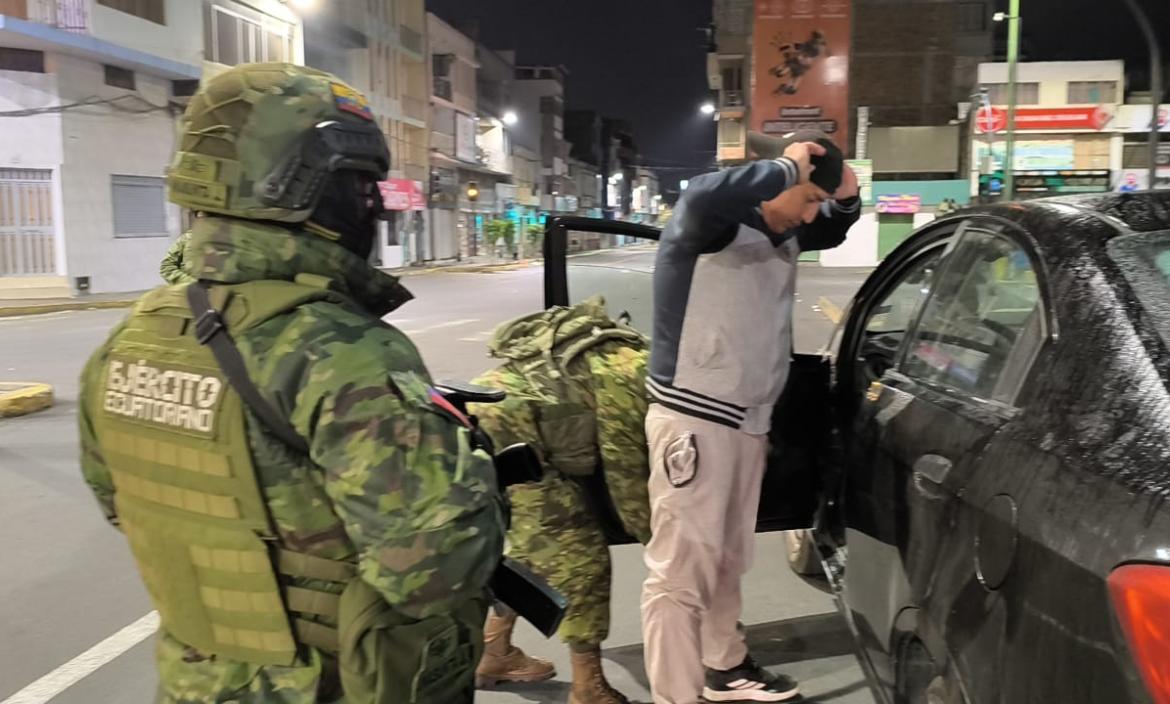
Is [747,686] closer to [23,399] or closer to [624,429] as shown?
[624,429]

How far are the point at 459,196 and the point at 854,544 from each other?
42.7 m

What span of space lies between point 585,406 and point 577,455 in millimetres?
153

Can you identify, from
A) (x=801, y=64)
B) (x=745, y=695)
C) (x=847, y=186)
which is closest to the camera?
(x=847, y=186)

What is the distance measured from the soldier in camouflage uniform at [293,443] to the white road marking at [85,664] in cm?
214

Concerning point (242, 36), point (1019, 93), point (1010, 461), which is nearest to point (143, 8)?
point (242, 36)

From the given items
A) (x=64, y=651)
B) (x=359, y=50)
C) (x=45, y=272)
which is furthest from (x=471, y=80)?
(x=64, y=651)

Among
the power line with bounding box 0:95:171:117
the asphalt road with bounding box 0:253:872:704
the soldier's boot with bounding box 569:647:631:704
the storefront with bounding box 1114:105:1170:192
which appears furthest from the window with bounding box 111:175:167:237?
the storefront with bounding box 1114:105:1170:192

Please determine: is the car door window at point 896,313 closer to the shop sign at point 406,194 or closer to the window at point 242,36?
the window at point 242,36

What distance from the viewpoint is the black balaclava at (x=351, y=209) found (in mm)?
1495

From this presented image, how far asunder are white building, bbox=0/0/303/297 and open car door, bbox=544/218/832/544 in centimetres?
1551

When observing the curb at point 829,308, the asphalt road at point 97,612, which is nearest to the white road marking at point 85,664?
the asphalt road at point 97,612

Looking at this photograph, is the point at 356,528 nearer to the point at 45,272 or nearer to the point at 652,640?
the point at 652,640

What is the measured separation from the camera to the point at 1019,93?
40406mm

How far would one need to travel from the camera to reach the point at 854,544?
8.84ft
